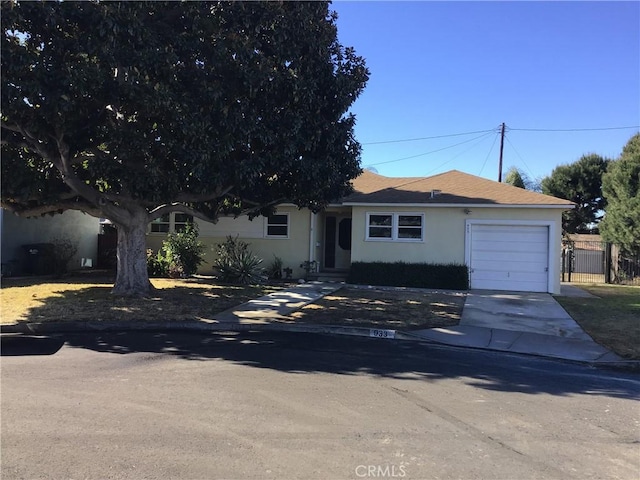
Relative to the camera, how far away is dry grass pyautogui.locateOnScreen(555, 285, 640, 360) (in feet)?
28.0

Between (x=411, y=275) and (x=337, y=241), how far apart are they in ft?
13.6

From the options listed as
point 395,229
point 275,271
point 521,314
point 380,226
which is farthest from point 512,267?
point 275,271

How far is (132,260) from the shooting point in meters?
12.8

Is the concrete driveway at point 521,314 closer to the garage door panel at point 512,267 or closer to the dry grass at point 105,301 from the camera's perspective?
the garage door panel at point 512,267

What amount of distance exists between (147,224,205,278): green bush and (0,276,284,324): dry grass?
2038 millimetres

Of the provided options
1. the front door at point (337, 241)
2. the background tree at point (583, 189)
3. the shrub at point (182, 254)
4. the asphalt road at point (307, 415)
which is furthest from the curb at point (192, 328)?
the background tree at point (583, 189)

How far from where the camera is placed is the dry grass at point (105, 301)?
1020 cm

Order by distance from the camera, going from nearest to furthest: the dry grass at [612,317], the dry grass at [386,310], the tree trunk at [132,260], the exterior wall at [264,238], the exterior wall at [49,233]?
the dry grass at [612,317], the dry grass at [386,310], the tree trunk at [132,260], the exterior wall at [49,233], the exterior wall at [264,238]

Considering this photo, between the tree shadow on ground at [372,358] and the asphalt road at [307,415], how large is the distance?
1.8 inches

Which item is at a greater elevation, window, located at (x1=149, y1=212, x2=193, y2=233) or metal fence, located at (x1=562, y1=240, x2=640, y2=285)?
window, located at (x1=149, y1=212, x2=193, y2=233)

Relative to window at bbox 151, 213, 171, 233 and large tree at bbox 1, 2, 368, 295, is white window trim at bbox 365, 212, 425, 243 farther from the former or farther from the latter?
window at bbox 151, 213, 171, 233

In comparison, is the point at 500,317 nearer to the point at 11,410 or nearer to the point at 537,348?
the point at 537,348

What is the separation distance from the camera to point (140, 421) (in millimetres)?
4613

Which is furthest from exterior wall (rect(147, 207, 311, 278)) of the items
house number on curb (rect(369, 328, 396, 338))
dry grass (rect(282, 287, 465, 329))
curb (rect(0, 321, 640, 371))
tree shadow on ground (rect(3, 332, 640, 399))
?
tree shadow on ground (rect(3, 332, 640, 399))
